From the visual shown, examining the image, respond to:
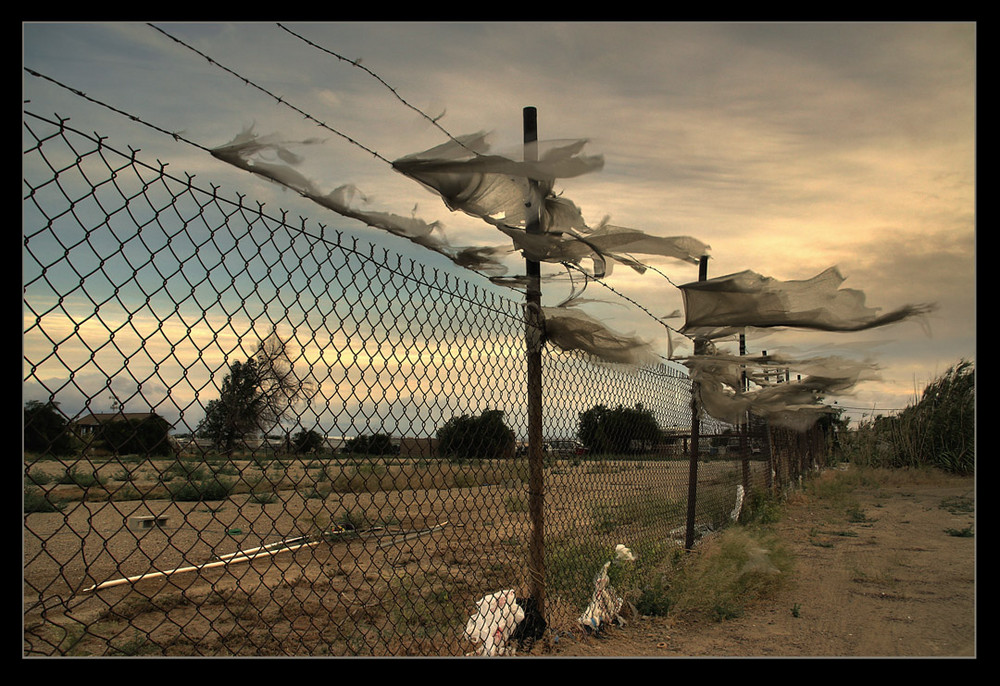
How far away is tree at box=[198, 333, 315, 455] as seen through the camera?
2.46 m

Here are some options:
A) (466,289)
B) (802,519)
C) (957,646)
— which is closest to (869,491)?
(802,519)

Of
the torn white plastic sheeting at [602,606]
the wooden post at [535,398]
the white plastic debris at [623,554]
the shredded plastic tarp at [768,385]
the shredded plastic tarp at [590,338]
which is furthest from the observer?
the shredded plastic tarp at [768,385]

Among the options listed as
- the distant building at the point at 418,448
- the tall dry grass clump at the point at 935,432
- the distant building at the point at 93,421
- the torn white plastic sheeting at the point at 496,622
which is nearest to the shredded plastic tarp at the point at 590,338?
the distant building at the point at 418,448

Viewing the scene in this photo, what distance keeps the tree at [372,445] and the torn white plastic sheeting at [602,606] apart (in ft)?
7.03

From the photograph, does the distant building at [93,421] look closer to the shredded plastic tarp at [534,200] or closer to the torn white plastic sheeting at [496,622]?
the shredded plastic tarp at [534,200]

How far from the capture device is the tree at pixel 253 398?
246 centimetres

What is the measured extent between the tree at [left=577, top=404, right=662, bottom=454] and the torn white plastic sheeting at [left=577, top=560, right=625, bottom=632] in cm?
94

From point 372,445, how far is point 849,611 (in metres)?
4.75

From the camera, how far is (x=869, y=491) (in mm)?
18453

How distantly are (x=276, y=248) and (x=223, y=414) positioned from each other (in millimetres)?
727

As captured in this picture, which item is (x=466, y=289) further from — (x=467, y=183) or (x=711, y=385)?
(x=711, y=385)

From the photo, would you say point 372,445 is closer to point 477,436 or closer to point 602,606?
point 477,436

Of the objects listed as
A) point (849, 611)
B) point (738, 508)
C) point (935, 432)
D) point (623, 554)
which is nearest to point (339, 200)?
point (623, 554)

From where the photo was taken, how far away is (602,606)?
4.89 meters
